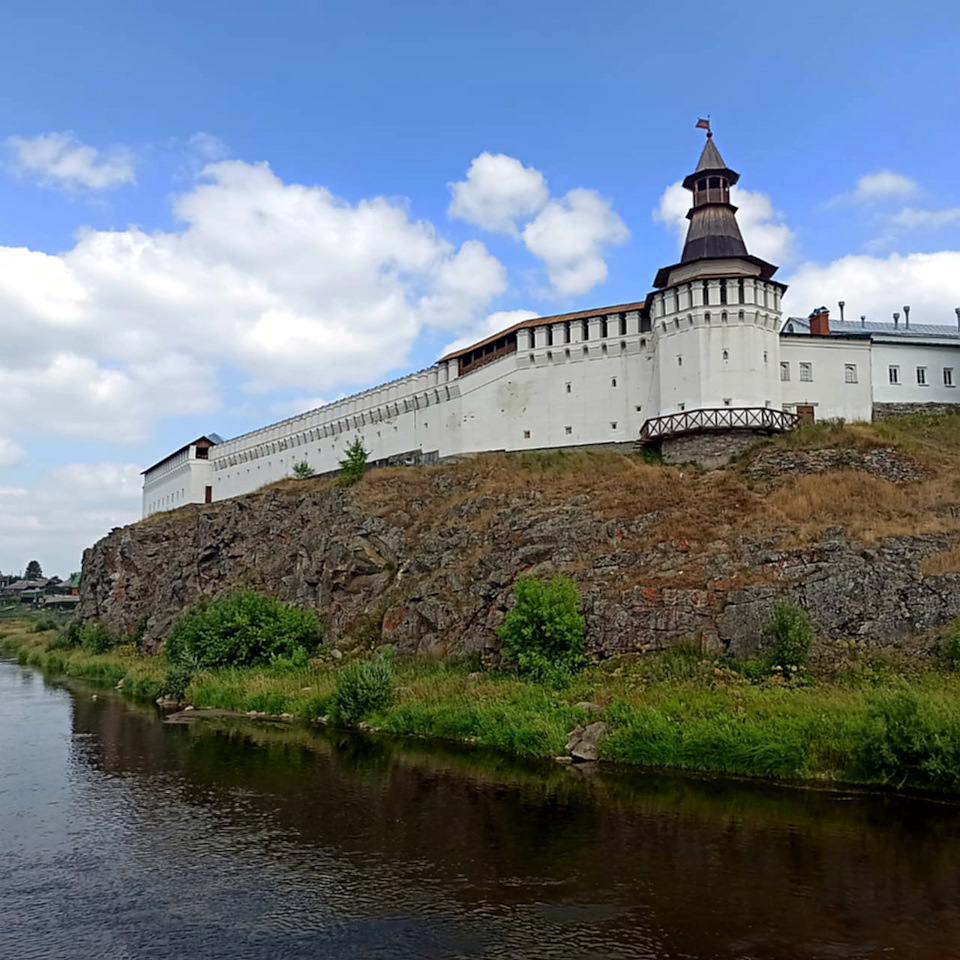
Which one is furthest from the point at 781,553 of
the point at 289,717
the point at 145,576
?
the point at 145,576

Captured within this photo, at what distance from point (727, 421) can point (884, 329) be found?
17666 millimetres

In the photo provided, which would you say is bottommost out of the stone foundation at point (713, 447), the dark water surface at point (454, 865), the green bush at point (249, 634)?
the dark water surface at point (454, 865)

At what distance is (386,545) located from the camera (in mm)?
39844

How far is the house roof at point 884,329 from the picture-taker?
47.2 metres

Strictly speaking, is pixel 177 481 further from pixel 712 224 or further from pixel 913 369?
pixel 913 369

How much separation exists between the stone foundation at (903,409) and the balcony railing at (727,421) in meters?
5.55

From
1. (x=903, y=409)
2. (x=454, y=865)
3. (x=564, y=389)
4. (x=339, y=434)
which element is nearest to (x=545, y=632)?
(x=454, y=865)

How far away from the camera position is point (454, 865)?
1628 centimetres

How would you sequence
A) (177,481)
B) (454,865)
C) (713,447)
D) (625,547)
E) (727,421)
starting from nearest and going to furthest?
(454,865)
(625,547)
(727,421)
(713,447)
(177,481)

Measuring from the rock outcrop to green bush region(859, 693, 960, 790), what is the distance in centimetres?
507

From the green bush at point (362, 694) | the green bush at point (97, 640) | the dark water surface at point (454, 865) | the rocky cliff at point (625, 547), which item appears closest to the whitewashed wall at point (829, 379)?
the rocky cliff at point (625, 547)

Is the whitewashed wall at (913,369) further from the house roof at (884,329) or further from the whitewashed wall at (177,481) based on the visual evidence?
the whitewashed wall at (177,481)

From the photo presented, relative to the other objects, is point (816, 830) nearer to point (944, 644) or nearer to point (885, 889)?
point (885, 889)

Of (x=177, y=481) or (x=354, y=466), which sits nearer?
(x=354, y=466)
